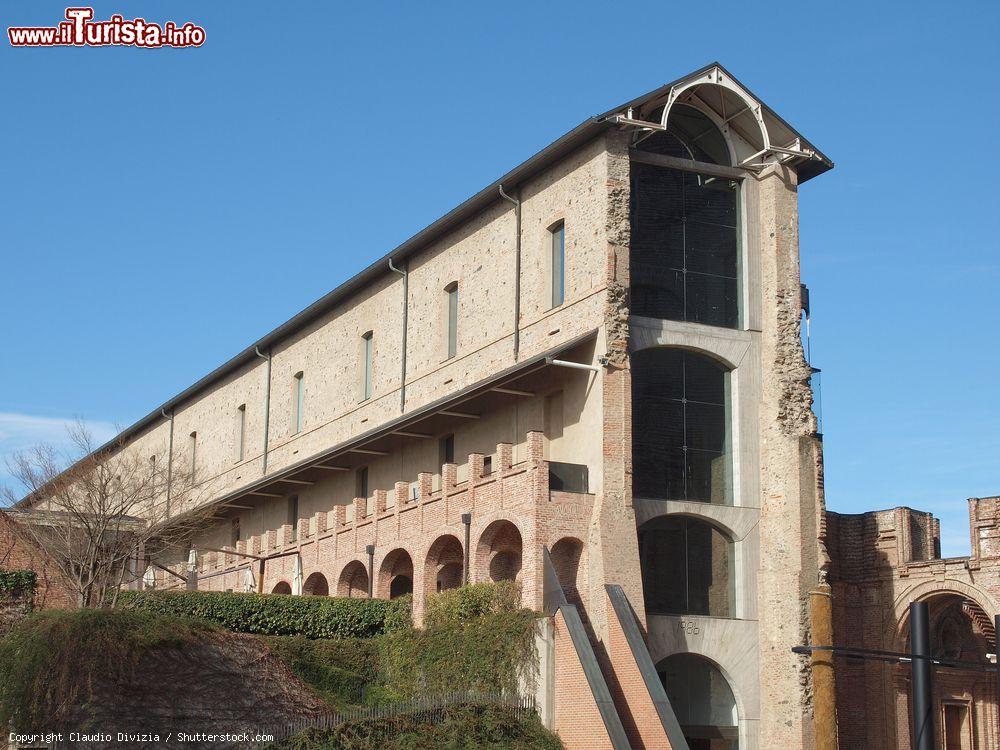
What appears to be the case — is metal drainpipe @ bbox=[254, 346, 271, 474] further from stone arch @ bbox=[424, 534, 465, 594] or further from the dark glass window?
the dark glass window

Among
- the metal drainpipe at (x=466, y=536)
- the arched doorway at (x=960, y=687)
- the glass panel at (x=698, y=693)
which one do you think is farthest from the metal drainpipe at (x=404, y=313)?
the arched doorway at (x=960, y=687)

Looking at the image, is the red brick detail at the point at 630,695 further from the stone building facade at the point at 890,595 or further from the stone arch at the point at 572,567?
the stone building facade at the point at 890,595

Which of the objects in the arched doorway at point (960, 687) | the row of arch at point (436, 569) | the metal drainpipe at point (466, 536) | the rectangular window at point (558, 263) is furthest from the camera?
the arched doorway at point (960, 687)

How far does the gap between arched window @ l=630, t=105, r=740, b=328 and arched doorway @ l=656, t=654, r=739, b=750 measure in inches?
310

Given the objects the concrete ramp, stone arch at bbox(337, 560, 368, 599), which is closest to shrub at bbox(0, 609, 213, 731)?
the concrete ramp

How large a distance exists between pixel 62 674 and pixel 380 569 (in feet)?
35.2

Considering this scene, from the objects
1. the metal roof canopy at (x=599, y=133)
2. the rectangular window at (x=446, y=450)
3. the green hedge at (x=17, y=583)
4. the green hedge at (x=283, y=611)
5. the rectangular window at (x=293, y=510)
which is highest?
the metal roof canopy at (x=599, y=133)

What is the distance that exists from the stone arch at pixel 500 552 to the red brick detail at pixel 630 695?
300cm

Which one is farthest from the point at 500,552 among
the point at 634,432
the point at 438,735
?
the point at 438,735

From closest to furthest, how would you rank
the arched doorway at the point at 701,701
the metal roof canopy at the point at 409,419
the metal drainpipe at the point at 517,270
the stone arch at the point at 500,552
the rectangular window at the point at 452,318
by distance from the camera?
the arched doorway at the point at 701,701 < the metal roof canopy at the point at 409,419 < the stone arch at the point at 500,552 < the metal drainpipe at the point at 517,270 < the rectangular window at the point at 452,318

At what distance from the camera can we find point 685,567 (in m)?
30.5

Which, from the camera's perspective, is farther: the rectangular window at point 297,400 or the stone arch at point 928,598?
the rectangular window at point 297,400

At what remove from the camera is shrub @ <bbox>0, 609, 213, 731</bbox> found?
25.6 meters

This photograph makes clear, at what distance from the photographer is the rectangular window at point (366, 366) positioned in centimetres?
4122
